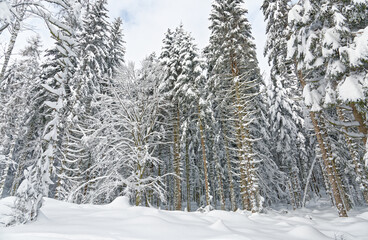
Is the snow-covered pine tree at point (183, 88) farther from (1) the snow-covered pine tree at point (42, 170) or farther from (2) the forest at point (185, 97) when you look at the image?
(1) the snow-covered pine tree at point (42, 170)

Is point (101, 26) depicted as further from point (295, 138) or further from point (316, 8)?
point (295, 138)

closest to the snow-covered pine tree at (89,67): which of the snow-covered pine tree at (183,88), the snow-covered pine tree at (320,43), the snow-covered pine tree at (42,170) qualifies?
the snow-covered pine tree at (183,88)

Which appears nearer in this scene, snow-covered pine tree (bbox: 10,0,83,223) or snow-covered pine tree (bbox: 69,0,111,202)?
snow-covered pine tree (bbox: 10,0,83,223)

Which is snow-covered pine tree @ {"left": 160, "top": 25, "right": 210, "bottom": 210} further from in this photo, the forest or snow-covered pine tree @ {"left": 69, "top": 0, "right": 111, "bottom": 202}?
snow-covered pine tree @ {"left": 69, "top": 0, "right": 111, "bottom": 202}

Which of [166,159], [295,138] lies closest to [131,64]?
[166,159]

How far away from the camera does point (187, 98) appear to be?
15.2 m

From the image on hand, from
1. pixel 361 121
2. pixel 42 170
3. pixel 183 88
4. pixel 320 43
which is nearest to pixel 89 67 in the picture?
pixel 183 88

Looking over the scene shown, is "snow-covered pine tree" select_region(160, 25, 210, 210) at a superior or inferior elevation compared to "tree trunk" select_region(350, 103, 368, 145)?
superior

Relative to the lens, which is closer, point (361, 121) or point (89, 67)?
point (361, 121)

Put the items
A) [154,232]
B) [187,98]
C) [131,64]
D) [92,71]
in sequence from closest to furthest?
1. [154,232]
2. [131,64]
3. [187,98]
4. [92,71]

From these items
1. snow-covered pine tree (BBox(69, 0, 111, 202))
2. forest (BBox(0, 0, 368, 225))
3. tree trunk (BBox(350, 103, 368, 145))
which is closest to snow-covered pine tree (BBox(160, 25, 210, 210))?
forest (BBox(0, 0, 368, 225))

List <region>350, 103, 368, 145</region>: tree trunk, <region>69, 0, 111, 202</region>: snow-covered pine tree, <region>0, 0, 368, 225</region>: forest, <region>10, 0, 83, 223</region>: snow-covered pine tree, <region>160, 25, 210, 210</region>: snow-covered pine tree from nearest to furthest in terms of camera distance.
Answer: <region>10, 0, 83, 223</region>: snow-covered pine tree → <region>0, 0, 368, 225</region>: forest → <region>350, 103, 368, 145</region>: tree trunk → <region>160, 25, 210, 210</region>: snow-covered pine tree → <region>69, 0, 111, 202</region>: snow-covered pine tree

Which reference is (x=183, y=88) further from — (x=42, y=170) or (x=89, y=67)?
(x=42, y=170)

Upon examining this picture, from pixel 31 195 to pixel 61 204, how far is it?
90.0 inches
